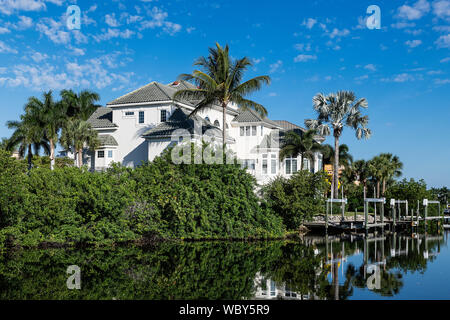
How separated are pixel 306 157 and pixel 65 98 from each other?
24.8 m

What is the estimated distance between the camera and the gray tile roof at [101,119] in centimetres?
3950

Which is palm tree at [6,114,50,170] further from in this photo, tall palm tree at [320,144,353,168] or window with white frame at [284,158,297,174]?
tall palm tree at [320,144,353,168]

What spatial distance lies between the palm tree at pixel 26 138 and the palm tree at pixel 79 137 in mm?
5181

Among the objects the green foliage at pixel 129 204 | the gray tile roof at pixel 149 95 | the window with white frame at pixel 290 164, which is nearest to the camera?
the green foliage at pixel 129 204

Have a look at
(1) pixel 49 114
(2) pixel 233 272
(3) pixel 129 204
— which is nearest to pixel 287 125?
(1) pixel 49 114


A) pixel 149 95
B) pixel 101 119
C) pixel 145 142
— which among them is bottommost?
pixel 145 142

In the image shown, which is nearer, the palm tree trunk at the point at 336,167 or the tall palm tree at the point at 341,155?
the palm tree trunk at the point at 336,167

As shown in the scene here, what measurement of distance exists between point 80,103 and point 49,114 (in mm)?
3150

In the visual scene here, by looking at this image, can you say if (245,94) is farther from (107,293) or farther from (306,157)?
(107,293)

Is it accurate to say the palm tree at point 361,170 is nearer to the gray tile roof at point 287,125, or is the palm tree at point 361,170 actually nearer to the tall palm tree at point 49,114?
the gray tile roof at point 287,125

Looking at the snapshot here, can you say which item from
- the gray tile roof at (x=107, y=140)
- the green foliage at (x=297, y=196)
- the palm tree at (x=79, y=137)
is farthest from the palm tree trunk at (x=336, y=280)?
the palm tree at (x=79, y=137)

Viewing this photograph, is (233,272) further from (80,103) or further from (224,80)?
(80,103)

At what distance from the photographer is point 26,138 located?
43.0m

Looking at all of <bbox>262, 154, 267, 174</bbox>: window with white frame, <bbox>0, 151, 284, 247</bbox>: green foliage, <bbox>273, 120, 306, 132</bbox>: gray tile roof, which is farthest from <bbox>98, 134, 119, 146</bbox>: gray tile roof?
<bbox>273, 120, 306, 132</bbox>: gray tile roof
